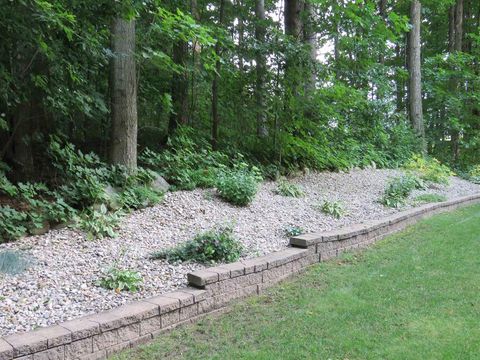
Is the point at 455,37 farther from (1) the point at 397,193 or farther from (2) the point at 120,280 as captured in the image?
(2) the point at 120,280

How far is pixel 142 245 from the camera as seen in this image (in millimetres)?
4246

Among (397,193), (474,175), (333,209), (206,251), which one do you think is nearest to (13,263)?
(206,251)

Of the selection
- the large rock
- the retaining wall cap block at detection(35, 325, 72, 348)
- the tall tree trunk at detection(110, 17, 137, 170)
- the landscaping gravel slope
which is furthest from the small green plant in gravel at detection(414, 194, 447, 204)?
the retaining wall cap block at detection(35, 325, 72, 348)

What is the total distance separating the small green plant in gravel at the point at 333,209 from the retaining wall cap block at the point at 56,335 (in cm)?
437

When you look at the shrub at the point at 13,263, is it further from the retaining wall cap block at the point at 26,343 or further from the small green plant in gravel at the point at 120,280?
the retaining wall cap block at the point at 26,343

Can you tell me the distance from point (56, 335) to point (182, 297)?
2.99 feet

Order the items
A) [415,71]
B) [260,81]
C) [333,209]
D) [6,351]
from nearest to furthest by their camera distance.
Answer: [6,351] < [333,209] < [260,81] < [415,71]

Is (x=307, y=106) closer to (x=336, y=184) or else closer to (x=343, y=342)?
(x=336, y=184)

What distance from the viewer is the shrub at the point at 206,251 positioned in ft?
12.8

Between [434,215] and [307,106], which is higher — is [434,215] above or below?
below

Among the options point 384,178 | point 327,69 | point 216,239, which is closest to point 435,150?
point 384,178

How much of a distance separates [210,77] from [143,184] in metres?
3.15

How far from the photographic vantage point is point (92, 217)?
15.0ft

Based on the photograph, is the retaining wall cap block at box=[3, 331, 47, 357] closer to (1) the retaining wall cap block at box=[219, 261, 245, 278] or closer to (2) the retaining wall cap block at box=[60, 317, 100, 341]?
(2) the retaining wall cap block at box=[60, 317, 100, 341]
